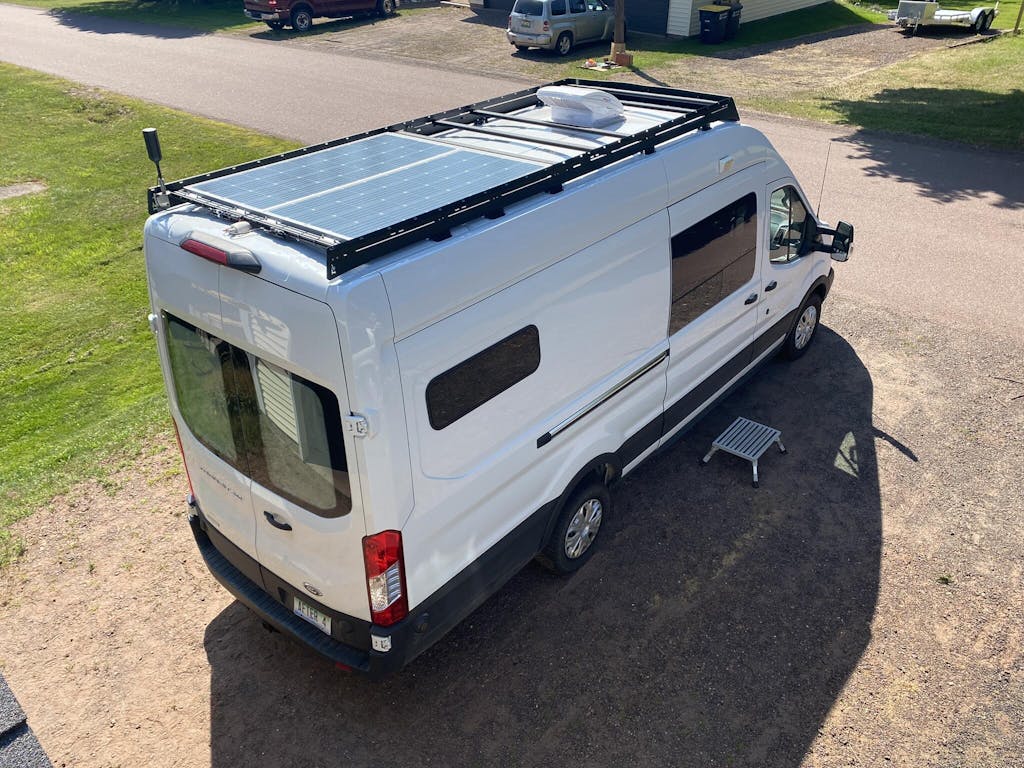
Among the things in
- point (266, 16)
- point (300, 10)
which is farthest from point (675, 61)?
point (266, 16)

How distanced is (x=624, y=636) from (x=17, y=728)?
3.36 m

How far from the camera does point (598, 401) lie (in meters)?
4.91

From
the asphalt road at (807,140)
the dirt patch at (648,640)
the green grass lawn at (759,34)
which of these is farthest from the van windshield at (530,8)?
the dirt patch at (648,640)

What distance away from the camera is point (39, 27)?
2767 centimetres

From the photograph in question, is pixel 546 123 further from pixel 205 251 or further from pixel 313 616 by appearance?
pixel 313 616

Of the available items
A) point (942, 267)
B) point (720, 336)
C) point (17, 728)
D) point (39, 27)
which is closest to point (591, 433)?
point (720, 336)

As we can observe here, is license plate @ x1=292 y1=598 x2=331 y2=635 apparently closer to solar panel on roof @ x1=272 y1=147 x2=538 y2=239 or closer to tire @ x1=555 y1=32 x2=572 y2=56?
solar panel on roof @ x1=272 y1=147 x2=538 y2=239

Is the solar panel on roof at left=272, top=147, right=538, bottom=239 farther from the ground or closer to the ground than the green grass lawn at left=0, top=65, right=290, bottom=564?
farther from the ground

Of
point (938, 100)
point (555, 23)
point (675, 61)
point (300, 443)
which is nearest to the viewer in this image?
point (300, 443)

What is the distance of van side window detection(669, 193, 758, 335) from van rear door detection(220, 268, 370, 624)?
2.79 metres

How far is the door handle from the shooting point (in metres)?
4.01

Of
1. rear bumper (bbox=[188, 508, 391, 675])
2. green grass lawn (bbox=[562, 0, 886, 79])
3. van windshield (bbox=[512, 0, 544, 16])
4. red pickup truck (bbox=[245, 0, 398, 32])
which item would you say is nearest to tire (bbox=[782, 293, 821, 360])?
rear bumper (bbox=[188, 508, 391, 675])

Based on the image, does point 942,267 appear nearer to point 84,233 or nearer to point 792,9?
point 84,233

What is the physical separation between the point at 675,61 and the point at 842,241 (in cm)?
1539
